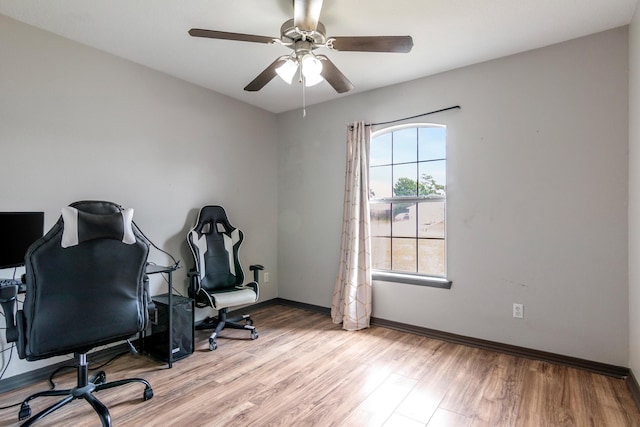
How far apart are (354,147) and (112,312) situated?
2.64 meters

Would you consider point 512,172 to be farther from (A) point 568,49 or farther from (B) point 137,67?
(B) point 137,67

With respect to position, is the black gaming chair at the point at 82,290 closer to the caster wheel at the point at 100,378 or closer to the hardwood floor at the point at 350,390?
the caster wheel at the point at 100,378

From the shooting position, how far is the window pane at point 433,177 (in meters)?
3.22

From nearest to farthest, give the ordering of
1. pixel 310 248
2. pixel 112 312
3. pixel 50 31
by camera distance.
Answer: pixel 112 312, pixel 50 31, pixel 310 248

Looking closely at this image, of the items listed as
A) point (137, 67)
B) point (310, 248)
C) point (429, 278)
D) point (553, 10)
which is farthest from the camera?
point (310, 248)

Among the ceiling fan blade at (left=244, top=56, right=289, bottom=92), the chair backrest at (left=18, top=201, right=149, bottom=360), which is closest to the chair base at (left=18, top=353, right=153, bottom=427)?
the chair backrest at (left=18, top=201, right=149, bottom=360)

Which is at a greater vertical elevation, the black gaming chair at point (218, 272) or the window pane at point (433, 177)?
the window pane at point (433, 177)

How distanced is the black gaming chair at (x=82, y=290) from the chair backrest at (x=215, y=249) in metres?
1.25

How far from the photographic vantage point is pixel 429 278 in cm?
324

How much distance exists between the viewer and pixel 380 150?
367 centimetres

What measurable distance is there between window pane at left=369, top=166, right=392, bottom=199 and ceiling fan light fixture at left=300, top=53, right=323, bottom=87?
1691mm

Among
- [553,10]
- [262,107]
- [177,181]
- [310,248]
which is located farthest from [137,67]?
[553,10]

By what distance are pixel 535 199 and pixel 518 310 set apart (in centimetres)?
93

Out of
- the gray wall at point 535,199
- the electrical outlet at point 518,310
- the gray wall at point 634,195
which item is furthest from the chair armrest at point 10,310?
the gray wall at point 634,195
